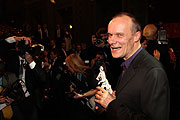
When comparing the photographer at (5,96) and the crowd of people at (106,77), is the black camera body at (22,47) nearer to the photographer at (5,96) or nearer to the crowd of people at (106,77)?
the crowd of people at (106,77)

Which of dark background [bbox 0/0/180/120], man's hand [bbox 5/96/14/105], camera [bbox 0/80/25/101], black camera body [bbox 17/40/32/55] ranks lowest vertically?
man's hand [bbox 5/96/14/105]

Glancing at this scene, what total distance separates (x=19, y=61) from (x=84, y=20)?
876 cm

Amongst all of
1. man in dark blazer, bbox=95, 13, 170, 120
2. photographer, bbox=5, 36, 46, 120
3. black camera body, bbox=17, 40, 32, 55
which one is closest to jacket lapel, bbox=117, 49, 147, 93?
man in dark blazer, bbox=95, 13, 170, 120

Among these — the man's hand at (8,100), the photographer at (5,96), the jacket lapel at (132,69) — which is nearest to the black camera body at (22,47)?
the photographer at (5,96)

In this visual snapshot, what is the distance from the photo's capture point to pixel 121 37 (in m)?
1.35

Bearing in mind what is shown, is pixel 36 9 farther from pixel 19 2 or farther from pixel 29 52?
pixel 29 52

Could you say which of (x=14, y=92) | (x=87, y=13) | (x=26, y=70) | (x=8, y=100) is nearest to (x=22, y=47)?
(x=26, y=70)

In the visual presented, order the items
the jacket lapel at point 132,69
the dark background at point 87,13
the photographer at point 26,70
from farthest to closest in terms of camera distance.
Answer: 1. the dark background at point 87,13
2. the photographer at point 26,70
3. the jacket lapel at point 132,69

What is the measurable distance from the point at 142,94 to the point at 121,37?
1.69 feet

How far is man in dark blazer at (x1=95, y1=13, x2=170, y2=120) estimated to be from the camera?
1117 millimetres

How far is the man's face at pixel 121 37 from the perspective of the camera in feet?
4.37

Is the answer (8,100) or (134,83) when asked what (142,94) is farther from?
(8,100)

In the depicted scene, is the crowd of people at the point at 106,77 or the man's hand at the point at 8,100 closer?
the crowd of people at the point at 106,77

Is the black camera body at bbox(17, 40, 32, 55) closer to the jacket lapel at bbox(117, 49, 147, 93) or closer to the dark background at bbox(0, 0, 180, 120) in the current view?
the jacket lapel at bbox(117, 49, 147, 93)
